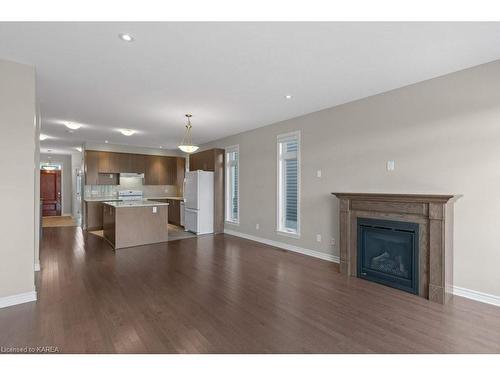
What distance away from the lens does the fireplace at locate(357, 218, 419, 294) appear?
10.7 ft

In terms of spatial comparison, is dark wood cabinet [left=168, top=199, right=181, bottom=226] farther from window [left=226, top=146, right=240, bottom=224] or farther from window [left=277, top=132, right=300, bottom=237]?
window [left=277, top=132, right=300, bottom=237]

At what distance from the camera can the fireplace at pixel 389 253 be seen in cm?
325

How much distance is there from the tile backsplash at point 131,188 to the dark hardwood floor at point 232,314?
15.5ft

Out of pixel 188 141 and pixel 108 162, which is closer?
pixel 188 141

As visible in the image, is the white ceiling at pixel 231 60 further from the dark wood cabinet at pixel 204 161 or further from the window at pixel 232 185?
the dark wood cabinet at pixel 204 161

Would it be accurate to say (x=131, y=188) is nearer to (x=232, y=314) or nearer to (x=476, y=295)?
(x=232, y=314)

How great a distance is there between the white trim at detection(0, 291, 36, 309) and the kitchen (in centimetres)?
245

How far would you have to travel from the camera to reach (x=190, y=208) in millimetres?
7344

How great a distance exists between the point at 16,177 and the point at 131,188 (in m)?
6.34

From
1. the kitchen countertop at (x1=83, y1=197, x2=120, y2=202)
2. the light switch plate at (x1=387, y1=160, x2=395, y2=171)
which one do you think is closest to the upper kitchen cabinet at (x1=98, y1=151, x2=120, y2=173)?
the kitchen countertop at (x1=83, y1=197, x2=120, y2=202)

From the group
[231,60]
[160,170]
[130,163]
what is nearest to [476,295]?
[231,60]

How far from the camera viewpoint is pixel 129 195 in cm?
848
